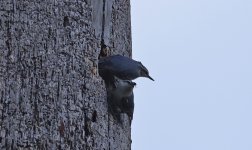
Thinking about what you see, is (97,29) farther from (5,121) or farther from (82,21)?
(5,121)

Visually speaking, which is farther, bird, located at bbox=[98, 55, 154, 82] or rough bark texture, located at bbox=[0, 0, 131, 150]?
bird, located at bbox=[98, 55, 154, 82]

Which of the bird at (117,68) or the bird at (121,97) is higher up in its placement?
the bird at (117,68)

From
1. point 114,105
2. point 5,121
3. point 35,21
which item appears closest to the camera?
point 5,121

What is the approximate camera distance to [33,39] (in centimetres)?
270

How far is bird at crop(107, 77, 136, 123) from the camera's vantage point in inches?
117

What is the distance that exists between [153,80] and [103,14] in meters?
0.44

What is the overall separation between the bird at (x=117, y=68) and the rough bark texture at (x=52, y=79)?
0.18 ft

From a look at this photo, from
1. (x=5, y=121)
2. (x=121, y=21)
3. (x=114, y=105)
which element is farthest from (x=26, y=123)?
(x=121, y=21)

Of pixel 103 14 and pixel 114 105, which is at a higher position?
pixel 103 14

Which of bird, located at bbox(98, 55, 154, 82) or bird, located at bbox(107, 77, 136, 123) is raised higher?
bird, located at bbox(98, 55, 154, 82)

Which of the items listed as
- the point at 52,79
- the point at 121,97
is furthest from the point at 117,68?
the point at 52,79

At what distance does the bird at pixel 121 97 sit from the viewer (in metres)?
2.98

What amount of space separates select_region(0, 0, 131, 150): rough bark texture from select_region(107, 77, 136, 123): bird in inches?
2.2

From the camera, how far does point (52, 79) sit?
8.82 feet
